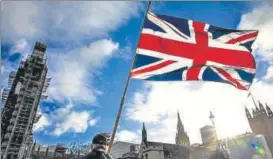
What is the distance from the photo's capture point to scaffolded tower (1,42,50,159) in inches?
1574

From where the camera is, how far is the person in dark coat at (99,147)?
301 cm

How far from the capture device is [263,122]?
219 feet

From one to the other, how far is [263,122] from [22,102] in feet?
234

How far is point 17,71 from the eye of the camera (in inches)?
2028

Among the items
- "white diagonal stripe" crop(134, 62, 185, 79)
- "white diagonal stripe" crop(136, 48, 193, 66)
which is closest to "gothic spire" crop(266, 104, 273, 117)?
"white diagonal stripe" crop(136, 48, 193, 66)

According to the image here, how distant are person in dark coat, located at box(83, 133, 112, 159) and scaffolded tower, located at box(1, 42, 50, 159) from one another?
1720 inches

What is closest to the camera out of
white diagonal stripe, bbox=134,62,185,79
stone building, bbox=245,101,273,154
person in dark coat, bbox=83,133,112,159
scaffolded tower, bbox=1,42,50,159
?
person in dark coat, bbox=83,133,112,159

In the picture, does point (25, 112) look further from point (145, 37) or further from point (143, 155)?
point (145, 37)

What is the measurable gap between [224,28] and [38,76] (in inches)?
1999

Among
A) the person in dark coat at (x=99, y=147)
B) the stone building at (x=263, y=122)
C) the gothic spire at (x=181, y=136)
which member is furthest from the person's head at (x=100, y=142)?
the gothic spire at (x=181, y=136)

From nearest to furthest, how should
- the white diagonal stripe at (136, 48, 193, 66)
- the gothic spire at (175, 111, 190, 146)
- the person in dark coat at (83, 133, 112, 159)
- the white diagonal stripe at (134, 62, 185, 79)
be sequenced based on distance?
the person in dark coat at (83, 133, 112, 159)
the white diagonal stripe at (134, 62, 185, 79)
the white diagonal stripe at (136, 48, 193, 66)
the gothic spire at (175, 111, 190, 146)

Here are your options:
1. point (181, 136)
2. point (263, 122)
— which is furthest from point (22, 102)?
point (263, 122)

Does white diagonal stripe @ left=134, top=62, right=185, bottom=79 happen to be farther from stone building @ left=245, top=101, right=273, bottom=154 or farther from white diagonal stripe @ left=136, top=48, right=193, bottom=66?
stone building @ left=245, top=101, right=273, bottom=154

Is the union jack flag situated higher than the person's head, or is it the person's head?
the union jack flag
